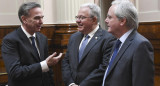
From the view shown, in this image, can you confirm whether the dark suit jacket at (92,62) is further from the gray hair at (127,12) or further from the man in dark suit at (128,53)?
the gray hair at (127,12)

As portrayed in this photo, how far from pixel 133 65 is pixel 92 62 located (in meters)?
0.92

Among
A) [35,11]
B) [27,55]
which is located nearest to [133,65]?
[27,55]

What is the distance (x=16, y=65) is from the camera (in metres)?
3.00

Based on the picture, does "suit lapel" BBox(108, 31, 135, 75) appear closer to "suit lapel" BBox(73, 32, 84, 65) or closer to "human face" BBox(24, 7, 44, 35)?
"suit lapel" BBox(73, 32, 84, 65)

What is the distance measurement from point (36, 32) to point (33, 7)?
1.19 feet

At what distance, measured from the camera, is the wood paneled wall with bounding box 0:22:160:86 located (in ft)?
16.0

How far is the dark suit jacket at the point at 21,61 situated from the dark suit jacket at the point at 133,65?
90 cm

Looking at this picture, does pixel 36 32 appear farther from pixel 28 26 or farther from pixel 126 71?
pixel 126 71

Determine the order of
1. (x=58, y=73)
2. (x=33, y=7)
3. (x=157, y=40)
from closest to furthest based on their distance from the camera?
(x=33, y=7) < (x=157, y=40) < (x=58, y=73)

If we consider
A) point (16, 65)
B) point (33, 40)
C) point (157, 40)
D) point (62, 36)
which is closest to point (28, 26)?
point (33, 40)

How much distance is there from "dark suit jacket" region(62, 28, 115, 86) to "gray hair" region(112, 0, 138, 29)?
0.70 metres

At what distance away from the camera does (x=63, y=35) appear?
527 centimetres

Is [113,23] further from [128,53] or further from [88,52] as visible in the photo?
[88,52]

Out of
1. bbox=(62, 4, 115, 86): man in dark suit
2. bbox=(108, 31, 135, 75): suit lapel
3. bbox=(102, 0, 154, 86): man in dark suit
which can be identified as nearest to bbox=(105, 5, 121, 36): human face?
bbox=(102, 0, 154, 86): man in dark suit
